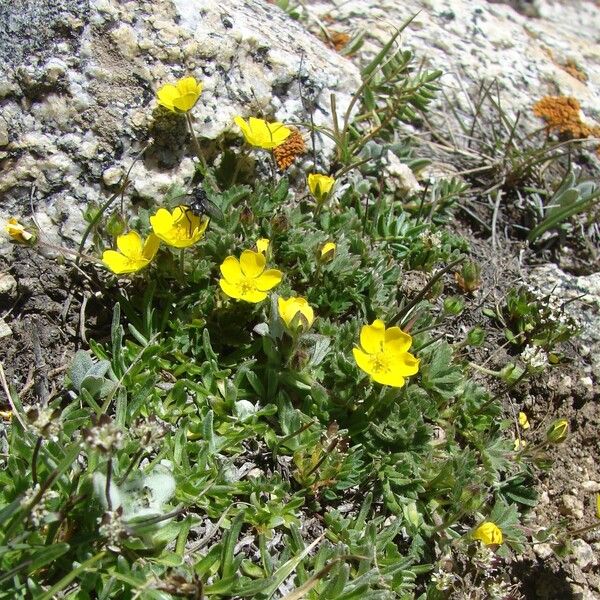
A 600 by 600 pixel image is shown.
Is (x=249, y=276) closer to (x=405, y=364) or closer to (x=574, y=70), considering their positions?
(x=405, y=364)

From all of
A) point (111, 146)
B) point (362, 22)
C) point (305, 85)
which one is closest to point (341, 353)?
point (111, 146)

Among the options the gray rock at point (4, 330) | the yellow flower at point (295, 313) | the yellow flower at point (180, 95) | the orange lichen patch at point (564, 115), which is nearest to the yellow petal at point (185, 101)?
the yellow flower at point (180, 95)

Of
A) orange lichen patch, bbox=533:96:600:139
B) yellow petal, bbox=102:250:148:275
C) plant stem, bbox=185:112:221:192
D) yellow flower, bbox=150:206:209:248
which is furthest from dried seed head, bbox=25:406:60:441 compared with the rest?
orange lichen patch, bbox=533:96:600:139

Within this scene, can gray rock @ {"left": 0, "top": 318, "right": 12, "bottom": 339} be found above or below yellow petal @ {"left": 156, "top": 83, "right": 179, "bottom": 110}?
below

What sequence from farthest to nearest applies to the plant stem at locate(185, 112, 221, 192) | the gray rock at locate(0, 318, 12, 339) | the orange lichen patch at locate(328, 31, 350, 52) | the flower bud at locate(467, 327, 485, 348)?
the orange lichen patch at locate(328, 31, 350, 52)
the flower bud at locate(467, 327, 485, 348)
the plant stem at locate(185, 112, 221, 192)
the gray rock at locate(0, 318, 12, 339)

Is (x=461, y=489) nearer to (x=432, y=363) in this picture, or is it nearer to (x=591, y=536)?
(x=432, y=363)

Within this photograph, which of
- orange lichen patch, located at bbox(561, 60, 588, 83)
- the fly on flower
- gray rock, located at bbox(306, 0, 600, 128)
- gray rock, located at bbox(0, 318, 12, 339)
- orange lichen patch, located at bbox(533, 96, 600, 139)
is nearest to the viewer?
gray rock, located at bbox(0, 318, 12, 339)

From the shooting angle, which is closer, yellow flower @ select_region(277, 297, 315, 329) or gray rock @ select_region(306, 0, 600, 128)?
yellow flower @ select_region(277, 297, 315, 329)

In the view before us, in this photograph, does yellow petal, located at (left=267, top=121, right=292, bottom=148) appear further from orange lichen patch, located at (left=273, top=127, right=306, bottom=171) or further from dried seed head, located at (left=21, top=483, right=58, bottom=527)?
dried seed head, located at (left=21, top=483, right=58, bottom=527)
